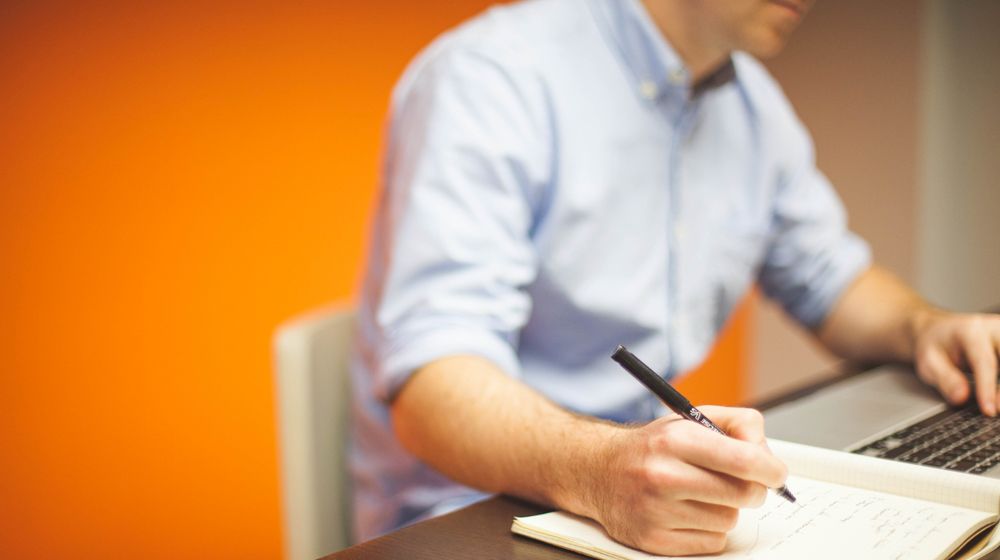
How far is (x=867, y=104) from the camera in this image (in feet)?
8.54

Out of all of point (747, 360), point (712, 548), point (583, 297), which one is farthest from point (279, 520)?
point (747, 360)

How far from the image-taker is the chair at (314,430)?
1.00 m

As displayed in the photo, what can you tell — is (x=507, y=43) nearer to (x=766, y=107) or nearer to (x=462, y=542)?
(x=766, y=107)

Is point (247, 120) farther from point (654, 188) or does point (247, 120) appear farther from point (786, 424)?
point (786, 424)

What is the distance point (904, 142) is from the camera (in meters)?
2.55

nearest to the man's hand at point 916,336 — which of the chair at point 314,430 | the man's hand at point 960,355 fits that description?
the man's hand at point 960,355

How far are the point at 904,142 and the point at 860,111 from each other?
0.51ft

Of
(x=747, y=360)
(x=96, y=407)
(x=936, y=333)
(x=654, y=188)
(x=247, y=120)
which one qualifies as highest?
(x=247, y=120)

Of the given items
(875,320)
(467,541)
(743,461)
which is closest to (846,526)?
(743,461)

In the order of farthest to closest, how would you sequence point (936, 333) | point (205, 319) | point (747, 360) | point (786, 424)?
1. point (747, 360)
2. point (205, 319)
3. point (936, 333)
4. point (786, 424)

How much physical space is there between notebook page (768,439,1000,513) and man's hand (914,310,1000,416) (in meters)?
0.31

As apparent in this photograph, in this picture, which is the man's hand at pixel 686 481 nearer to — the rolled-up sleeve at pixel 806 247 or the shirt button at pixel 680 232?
the shirt button at pixel 680 232

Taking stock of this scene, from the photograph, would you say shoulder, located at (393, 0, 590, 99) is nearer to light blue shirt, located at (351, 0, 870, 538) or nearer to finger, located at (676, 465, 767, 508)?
light blue shirt, located at (351, 0, 870, 538)

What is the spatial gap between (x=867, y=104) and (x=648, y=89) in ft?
5.78
